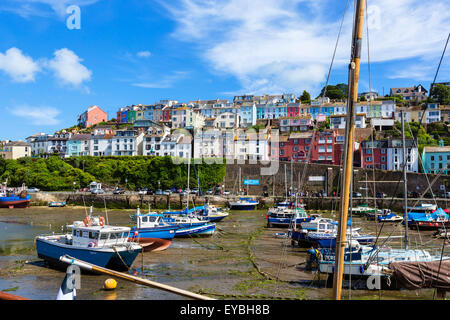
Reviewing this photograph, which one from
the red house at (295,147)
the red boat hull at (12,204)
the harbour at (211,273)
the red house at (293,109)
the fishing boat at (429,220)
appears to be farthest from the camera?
the red house at (293,109)

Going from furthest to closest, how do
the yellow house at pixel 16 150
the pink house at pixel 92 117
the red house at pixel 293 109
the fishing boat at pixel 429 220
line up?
the pink house at pixel 92 117, the red house at pixel 293 109, the yellow house at pixel 16 150, the fishing boat at pixel 429 220

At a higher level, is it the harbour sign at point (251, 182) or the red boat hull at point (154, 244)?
the harbour sign at point (251, 182)

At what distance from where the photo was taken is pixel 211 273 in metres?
16.3

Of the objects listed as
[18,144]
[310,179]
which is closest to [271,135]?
[310,179]

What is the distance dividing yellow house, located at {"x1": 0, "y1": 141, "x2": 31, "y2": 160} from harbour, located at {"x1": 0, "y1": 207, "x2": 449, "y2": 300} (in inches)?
2469

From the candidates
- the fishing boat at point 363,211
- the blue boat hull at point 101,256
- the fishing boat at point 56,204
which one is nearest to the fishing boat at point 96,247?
the blue boat hull at point 101,256

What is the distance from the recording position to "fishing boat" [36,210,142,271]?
52.1 feet

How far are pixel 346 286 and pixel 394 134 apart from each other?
58.1m

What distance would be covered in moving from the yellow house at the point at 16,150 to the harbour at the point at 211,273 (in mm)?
62723

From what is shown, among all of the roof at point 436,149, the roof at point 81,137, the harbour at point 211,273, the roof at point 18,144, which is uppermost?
the roof at point 81,137

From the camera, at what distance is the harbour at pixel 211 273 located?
1320 centimetres

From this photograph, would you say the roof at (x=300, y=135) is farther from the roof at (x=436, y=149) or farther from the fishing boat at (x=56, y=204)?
the fishing boat at (x=56, y=204)

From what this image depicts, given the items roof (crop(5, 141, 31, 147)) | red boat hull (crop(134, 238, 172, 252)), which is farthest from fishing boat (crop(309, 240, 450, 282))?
Result: roof (crop(5, 141, 31, 147))

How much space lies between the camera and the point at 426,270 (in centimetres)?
1132
